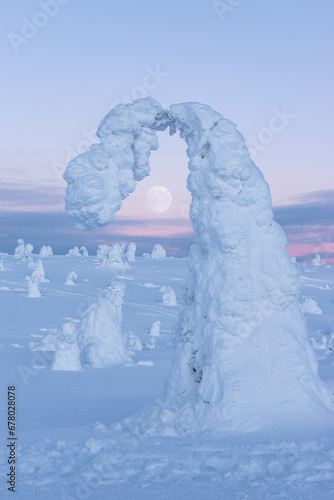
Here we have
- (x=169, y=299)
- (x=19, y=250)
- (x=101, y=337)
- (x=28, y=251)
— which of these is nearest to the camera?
(x=101, y=337)

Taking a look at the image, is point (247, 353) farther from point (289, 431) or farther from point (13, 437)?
point (13, 437)

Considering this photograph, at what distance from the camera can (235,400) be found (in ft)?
19.3

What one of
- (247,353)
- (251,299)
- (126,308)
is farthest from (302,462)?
(126,308)

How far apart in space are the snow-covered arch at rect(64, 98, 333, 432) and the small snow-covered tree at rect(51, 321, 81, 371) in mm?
7541

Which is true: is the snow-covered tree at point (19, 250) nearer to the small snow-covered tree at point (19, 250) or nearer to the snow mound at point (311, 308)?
the small snow-covered tree at point (19, 250)

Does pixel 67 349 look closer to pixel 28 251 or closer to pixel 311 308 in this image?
pixel 311 308

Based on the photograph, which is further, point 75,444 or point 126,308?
point 126,308

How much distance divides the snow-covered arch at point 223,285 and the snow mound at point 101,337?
9139 millimetres

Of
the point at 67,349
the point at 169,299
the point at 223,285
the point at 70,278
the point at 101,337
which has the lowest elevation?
the point at 169,299

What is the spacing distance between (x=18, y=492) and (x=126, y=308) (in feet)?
98.5

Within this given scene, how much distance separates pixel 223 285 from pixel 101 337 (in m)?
10.5

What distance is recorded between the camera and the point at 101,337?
16312 millimetres

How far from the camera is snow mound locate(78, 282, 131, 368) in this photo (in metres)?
15.8

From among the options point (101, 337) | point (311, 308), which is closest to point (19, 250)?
point (311, 308)
